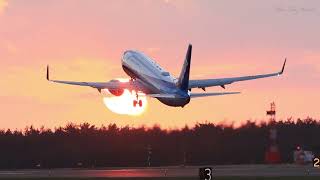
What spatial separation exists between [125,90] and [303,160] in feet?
94.6

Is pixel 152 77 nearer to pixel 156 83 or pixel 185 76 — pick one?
pixel 156 83

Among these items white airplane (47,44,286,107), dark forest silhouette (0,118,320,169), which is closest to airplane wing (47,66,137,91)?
white airplane (47,44,286,107)

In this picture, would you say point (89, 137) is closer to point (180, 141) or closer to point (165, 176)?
point (180, 141)

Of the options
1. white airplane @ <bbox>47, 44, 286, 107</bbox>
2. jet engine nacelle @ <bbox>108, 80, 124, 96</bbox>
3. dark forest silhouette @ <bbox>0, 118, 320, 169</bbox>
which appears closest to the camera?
white airplane @ <bbox>47, 44, 286, 107</bbox>

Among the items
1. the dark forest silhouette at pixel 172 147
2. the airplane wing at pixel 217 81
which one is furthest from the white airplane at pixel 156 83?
the dark forest silhouette at pixel 172 147

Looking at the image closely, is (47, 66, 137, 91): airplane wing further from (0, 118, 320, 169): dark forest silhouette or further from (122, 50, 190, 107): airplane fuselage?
(0, 118, 320, 169): dark forest silhouette

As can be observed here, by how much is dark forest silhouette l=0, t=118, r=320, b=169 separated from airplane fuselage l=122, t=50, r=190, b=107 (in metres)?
20.5

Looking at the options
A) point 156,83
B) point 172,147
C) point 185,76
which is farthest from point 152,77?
point 172,147

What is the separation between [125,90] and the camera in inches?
6038

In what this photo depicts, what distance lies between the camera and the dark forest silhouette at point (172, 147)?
17412 cm

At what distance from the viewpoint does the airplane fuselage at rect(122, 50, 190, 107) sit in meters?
137

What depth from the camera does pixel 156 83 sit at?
5886 inches

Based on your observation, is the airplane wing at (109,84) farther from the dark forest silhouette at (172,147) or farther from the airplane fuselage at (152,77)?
the dark forest silhouette at (172,147)

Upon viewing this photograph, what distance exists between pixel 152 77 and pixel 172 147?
101 feet
